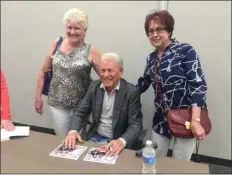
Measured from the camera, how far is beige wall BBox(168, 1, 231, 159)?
7.08 feet

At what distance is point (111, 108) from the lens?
1.86 m

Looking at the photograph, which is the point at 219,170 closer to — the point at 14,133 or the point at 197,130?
the point at 197,130

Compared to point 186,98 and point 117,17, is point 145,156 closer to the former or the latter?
point 186,98

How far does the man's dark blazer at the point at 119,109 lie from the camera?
180 centimetres

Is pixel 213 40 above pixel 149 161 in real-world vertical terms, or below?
above

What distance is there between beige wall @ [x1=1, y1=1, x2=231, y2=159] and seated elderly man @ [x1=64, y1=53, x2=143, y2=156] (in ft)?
2.35

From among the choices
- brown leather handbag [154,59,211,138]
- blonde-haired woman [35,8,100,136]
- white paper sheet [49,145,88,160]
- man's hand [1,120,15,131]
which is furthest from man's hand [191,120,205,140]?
man's hand [1,120,15,131]

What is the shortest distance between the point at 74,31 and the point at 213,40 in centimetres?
116

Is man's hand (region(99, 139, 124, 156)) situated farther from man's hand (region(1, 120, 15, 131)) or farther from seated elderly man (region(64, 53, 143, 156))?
man's hand (region(1, 120, 15, 131))

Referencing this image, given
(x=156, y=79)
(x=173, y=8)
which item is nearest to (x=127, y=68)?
(x=173, y=8)

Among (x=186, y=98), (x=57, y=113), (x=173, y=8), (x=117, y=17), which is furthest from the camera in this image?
(x=117, y=17)

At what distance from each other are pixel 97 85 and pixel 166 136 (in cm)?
60

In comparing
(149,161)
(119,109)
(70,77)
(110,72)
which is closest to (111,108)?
(119,109)

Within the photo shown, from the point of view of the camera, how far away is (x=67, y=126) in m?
2.12
